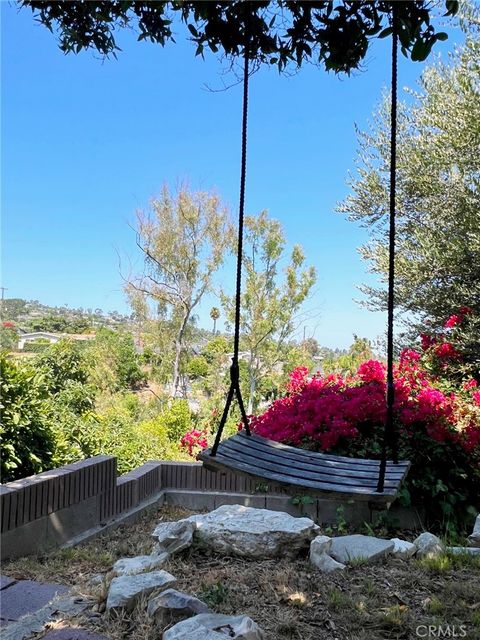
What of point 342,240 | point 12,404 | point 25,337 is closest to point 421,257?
point 342,240

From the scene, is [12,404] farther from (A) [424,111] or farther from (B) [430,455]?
(A) [424,111]

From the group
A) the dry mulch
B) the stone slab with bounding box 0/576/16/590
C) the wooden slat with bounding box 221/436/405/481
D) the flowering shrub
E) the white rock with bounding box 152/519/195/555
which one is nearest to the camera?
the dry mulch

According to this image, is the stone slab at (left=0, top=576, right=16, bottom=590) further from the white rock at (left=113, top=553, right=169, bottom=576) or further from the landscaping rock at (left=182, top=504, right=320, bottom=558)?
the landscaping rock at (left=182, top=504, right=320, bottom=558)

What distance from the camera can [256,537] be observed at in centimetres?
Answer: 251

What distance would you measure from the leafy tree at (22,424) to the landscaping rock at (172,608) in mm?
1630

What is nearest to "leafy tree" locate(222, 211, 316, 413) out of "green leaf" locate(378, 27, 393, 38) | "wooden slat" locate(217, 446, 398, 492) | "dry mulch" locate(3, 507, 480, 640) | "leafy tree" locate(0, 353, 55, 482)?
"leafy tree" locate(0, 353, 55, 482)

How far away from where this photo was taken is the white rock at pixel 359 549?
250 centimetres

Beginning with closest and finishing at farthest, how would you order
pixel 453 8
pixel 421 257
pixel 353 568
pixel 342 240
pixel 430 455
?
pixel 453 8, pixel 353 568, pixel 430 455, pixel 421 257, pixel 342 240

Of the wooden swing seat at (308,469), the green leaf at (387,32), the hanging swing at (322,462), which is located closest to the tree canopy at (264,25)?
the green leaf at (387,32)

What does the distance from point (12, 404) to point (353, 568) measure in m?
2.30

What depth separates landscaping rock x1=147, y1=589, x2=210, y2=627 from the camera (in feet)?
5.70

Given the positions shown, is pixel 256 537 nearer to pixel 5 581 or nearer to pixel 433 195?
pixel 5 581

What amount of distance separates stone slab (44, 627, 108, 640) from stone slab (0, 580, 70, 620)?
0.93 feet

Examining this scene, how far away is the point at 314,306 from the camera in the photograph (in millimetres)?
10461
